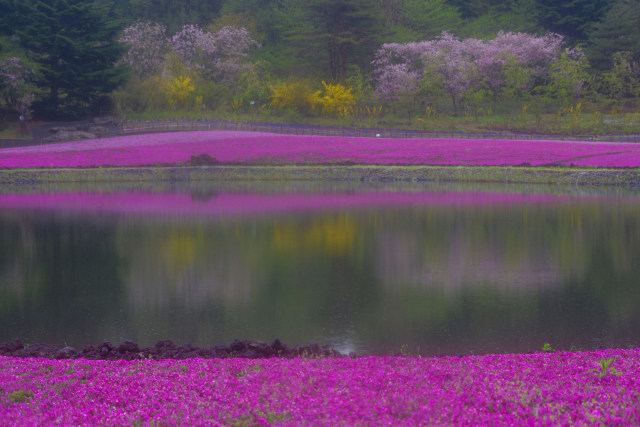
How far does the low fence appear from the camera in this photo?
59562 millimetres

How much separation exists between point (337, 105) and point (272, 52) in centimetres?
2043

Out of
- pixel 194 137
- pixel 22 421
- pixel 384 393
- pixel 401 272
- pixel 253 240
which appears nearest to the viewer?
pixel 22 421

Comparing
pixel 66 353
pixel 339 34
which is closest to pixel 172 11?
Result: pixel 339 34

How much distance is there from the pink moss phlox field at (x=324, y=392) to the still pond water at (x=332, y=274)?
2.93 m

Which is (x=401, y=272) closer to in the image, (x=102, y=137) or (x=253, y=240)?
(x=253, y=240)

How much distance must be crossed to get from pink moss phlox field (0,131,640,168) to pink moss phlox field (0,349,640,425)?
1556 inches

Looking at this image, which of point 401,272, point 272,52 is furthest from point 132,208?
point 272,52

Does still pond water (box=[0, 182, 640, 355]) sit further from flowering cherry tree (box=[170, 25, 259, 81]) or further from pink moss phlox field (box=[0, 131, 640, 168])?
flowering cherry tree (box=[170, 25, 259, 81])

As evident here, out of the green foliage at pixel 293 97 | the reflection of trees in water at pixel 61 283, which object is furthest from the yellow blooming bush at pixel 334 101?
the reflection of trees in water at pixel 61 283

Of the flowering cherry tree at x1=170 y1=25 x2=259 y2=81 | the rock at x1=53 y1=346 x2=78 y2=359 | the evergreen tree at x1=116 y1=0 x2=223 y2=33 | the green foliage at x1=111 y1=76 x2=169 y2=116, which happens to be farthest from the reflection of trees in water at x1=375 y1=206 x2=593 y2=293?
the evergreen tree at x1=116 y1=0 x2=223 y2=33

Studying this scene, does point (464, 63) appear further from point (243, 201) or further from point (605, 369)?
point (605, 369)

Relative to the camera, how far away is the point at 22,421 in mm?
6711

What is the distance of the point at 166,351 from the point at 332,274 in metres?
7.29

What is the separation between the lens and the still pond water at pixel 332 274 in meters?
12.5
